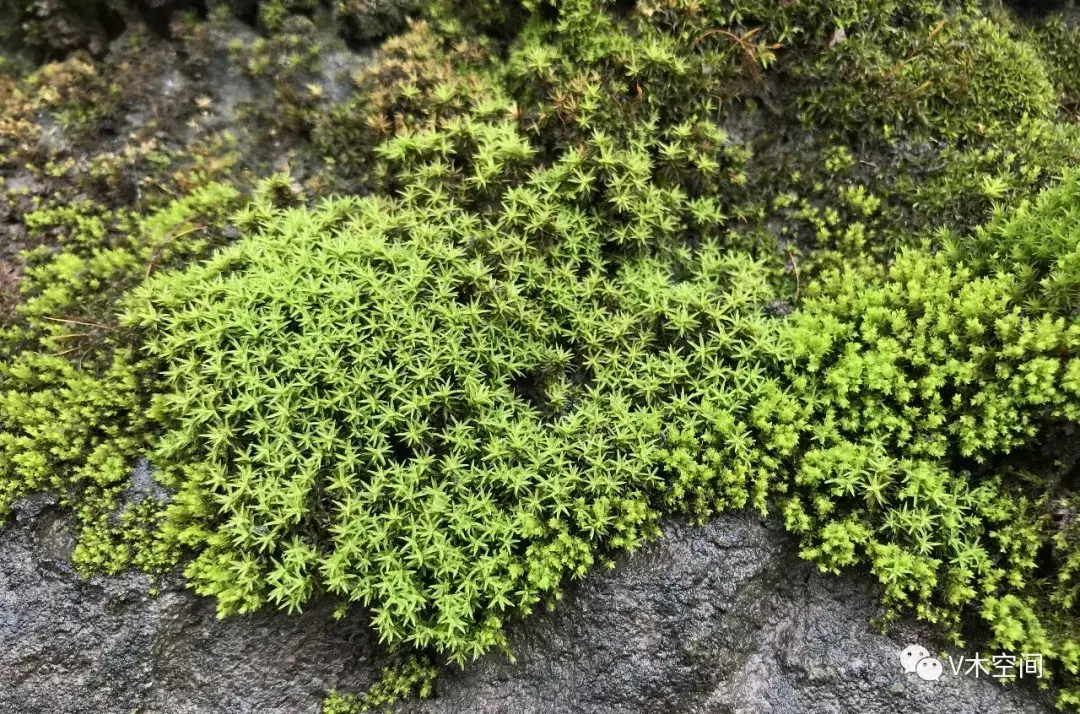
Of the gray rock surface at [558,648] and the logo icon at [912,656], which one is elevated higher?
the logo icon at [912,656]

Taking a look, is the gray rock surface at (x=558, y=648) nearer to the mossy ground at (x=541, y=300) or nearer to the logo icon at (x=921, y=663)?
the logo icon at (x=921, y=663)

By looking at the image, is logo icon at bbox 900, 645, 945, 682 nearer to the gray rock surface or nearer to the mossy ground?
the gray rock surface

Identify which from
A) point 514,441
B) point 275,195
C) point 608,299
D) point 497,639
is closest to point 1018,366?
point 608,299

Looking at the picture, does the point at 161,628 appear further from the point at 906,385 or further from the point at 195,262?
the point at 906,385

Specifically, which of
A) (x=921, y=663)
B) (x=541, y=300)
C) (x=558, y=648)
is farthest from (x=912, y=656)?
(x=541, y=300)

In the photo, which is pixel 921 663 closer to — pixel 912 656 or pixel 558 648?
pixel 912 656

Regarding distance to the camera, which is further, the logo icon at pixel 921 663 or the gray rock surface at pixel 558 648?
the gray rock surface at pixel 558 648

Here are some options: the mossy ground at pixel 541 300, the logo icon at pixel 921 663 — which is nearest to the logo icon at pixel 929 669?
the logo icon at pixel 921 663
